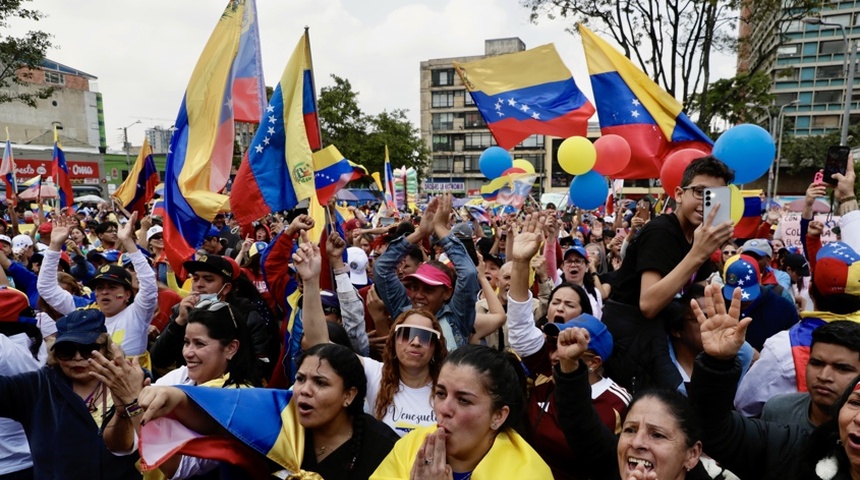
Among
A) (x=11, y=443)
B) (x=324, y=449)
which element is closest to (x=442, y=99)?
(x=11, y=443)

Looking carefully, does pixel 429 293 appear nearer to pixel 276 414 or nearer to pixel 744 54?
pixel 276 414

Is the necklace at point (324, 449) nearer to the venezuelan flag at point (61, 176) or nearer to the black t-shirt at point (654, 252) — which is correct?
the black t-shirt at point (654, 252)

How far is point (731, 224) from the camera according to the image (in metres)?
2.45

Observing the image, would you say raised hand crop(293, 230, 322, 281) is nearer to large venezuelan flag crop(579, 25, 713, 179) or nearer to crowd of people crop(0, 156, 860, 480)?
crowd of people crop(0, 156, 860, 480)

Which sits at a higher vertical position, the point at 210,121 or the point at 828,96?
the point at 828,96

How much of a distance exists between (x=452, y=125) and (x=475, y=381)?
70.1 m

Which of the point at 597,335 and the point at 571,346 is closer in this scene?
the point at 571,346

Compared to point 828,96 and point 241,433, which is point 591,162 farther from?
point 828,96

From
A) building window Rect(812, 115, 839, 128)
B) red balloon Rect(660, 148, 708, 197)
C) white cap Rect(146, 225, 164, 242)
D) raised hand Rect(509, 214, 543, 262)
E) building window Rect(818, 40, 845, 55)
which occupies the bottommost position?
white cap Rect(146, 225, 164, 242)

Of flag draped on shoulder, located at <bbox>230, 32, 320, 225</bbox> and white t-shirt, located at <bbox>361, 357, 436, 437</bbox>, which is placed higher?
flag draped on shoulder, located at <bbox>230, 32, 320, 225</bbox>

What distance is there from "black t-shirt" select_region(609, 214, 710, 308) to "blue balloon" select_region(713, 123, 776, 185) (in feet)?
7.99

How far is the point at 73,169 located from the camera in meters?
41.2

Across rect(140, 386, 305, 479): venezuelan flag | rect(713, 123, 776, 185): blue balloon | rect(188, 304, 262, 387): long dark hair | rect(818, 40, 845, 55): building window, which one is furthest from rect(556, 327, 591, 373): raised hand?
rect(818, 40, 845, 55): building window

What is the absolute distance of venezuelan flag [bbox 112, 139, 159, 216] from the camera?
8727 mm
